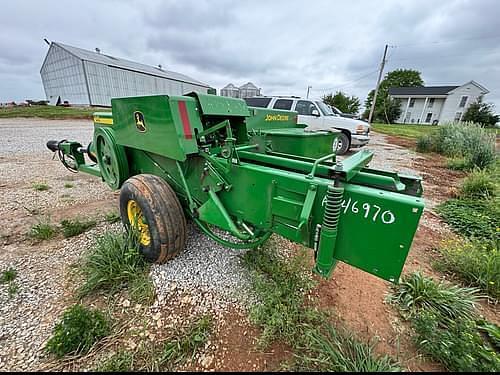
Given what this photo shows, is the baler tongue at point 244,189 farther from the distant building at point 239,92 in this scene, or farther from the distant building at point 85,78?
the distant building at point 85,78

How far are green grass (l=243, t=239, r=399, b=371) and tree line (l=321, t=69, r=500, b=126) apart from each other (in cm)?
2884

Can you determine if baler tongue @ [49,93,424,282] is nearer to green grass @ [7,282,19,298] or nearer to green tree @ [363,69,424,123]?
green grass @ [7,282,19,298]

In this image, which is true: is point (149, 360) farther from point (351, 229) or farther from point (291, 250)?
point (291, 250)

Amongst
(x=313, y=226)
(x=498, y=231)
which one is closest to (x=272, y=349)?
(x=313, y=226)

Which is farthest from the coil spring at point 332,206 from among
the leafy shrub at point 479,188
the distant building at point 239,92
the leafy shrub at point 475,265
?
the distant building at point 239,92

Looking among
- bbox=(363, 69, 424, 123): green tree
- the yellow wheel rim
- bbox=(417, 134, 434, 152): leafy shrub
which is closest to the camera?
the yellow wheel rim

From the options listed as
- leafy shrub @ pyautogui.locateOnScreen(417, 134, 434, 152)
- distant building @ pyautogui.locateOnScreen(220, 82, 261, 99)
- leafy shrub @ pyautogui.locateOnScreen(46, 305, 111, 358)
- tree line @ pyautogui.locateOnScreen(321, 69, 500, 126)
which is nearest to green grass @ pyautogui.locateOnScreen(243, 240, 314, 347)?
leafy shrub @ pyautogui.locateOnScreen(46, 305, 111, 358)

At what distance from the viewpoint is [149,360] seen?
1.55 meters

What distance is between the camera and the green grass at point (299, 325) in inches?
59.4

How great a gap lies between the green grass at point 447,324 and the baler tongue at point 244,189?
75 cm

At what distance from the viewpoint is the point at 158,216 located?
2.06 m

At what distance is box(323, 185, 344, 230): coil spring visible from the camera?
129 centimetres

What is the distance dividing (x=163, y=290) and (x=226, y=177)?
1.13 m

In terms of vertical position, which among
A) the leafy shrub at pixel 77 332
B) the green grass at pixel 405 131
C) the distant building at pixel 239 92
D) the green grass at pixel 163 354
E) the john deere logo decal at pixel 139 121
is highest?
the distant building at pixel 239 92
